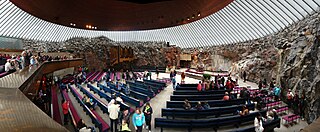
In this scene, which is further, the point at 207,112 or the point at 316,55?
the point at 316,55

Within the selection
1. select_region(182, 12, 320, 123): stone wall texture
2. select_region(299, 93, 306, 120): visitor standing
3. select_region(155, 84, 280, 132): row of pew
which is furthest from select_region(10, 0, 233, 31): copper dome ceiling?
select_region(299, 93, 306, 120): visitor standing

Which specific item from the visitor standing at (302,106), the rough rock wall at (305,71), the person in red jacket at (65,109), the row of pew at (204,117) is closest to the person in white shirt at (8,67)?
the person in red jacket at (65,109)

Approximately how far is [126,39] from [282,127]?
1355 inches

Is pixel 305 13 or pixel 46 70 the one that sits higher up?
pixel 305 13

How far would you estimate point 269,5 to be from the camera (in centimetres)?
1648

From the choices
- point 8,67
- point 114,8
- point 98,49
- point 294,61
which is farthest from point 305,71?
point 98,49

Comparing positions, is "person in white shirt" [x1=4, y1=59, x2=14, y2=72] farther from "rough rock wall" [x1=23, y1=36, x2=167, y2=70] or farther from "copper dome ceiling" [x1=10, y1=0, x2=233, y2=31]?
"rough rock wall" [x1=23, y1=36, x2=167, y2=70]

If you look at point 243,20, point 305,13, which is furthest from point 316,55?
point 243,20

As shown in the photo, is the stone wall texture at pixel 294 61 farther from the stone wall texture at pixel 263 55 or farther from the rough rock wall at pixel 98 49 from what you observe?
the rough rock wall at pixel 98 49

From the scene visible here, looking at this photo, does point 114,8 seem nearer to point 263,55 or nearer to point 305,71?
point 263,55

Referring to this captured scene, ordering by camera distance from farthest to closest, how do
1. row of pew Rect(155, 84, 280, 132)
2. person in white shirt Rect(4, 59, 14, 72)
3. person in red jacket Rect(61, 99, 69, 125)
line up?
person in white shirt Rect(4, 59, 14, 72) < person in red jacket Rect(61, 99, 69, 125) < row of pew Rect(155, 84, 280, 132)

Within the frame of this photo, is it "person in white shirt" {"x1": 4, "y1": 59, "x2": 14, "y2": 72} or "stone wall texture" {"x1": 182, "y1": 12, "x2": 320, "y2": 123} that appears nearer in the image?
"person in white shirt" {"x1": 4, "y1": 59, "x2": 14, "y2": 72}

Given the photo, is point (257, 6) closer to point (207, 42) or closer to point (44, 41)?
point (207, 42)

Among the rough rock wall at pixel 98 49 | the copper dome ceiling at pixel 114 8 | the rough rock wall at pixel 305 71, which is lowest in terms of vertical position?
the rough rock wall at pixel 305 71
